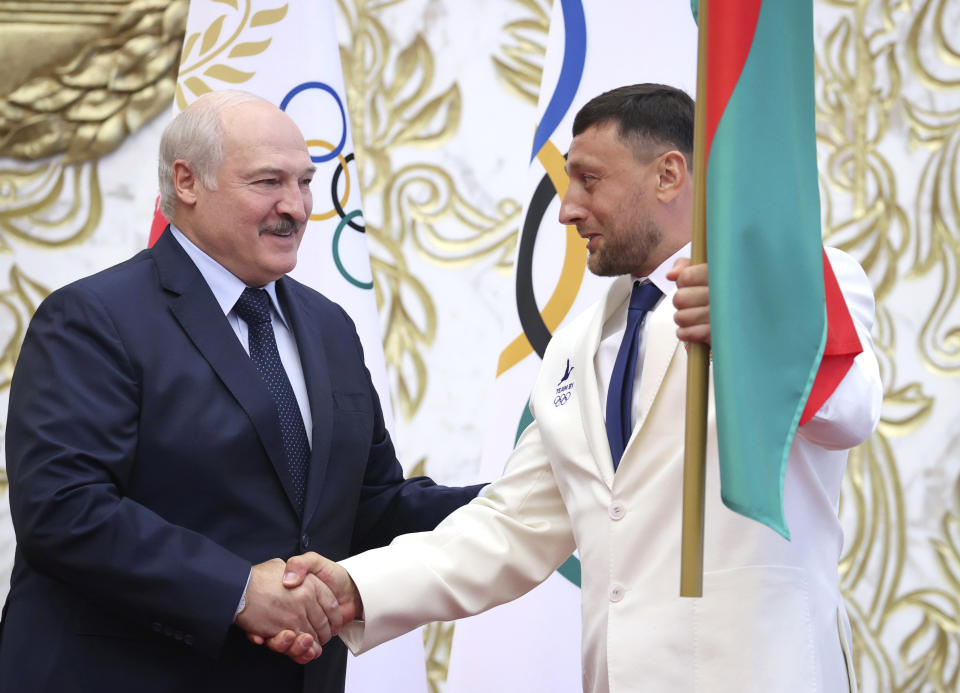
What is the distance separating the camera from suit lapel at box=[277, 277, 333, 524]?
1899 mm

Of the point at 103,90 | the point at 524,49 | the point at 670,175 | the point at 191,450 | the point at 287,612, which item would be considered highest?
the point at 524,49

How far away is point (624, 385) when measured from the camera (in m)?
1.76

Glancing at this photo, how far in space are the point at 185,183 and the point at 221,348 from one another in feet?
1.13

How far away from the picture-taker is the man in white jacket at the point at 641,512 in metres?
1.52

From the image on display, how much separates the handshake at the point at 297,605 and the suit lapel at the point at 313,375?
0.11 meters

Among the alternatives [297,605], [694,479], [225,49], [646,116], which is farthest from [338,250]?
[694,479]

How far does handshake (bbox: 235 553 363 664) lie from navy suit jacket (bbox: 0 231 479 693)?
4cm

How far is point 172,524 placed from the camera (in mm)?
1748

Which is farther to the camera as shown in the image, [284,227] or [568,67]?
[568,67]

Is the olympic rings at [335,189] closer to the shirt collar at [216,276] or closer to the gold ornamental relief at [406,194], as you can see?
the gold ornamental relief at [406,194]

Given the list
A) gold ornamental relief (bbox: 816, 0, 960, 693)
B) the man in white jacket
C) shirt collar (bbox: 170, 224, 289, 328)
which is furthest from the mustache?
gold ornamental relief (bbox: 816, 0, 960, 693)

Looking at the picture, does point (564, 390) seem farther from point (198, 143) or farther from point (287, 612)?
point (198, 143)

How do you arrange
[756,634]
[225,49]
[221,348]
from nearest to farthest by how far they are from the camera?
[756,634] < [221,348] < [225,49]

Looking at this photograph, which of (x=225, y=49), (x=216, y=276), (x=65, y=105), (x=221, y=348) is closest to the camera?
(x=221, y=348)
